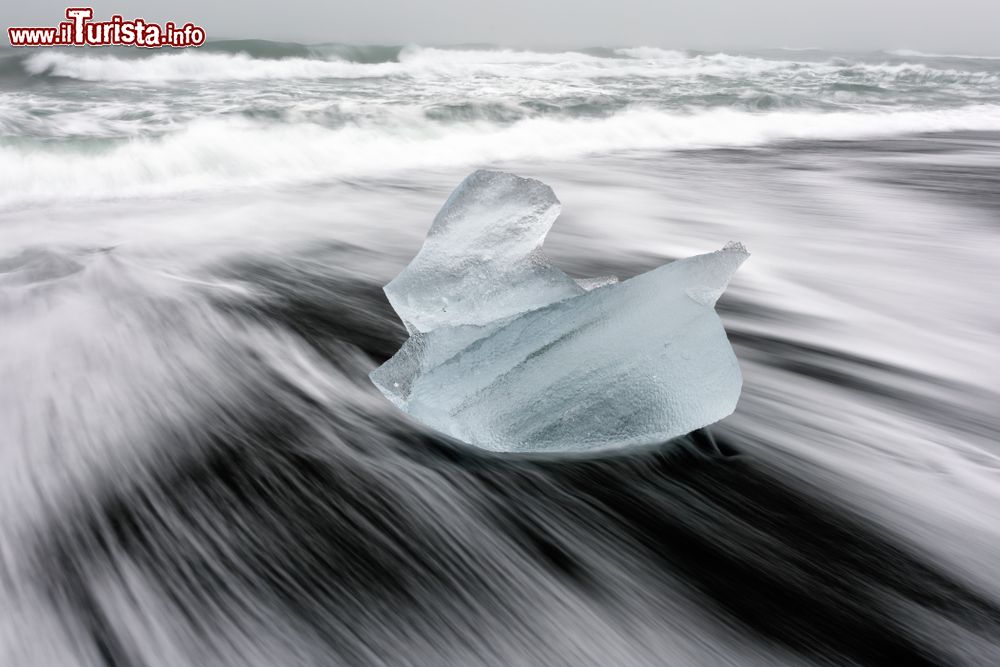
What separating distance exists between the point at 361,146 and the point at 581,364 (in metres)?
6.38

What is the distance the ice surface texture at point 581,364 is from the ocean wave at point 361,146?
473cm

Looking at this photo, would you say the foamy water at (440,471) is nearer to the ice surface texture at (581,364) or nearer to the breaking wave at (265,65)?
the ice surface texture at (581,364)

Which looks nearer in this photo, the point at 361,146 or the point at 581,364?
the point at 581,364

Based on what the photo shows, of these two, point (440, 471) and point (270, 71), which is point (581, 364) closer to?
point (440, 471)

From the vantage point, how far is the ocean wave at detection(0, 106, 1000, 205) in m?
5.74

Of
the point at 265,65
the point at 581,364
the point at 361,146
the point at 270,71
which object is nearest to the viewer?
the point at 581,364

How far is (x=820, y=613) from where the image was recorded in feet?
4.37

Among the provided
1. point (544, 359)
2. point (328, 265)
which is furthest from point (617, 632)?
point (328, 265)

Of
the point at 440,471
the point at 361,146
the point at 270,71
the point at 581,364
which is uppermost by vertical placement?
the point at 270,71

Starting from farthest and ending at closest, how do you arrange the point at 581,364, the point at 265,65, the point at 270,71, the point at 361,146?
1. the point at 265,65
2. the point at 270,71
3. the point at 361,146
4. the point at 581,364

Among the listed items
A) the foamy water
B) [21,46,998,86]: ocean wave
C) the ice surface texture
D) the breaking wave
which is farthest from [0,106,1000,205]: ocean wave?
the breaking wave

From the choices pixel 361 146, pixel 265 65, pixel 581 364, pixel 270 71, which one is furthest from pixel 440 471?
pixel 265 65

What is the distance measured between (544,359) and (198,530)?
857 millimetres

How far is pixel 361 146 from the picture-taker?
7.42m
